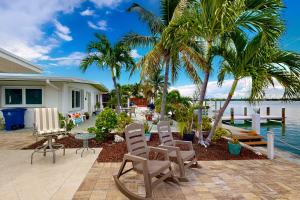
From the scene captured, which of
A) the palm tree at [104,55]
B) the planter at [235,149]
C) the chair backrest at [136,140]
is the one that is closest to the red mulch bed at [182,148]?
the planter at [235,149]

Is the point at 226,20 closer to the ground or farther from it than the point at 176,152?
farther from it

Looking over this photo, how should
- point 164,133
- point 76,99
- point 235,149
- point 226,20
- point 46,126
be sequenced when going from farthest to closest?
point 76,99
point 235,149
point 46,126
point 226,20
point 164,133

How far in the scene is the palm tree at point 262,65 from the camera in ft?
18.5

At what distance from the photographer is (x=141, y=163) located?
11.5ft

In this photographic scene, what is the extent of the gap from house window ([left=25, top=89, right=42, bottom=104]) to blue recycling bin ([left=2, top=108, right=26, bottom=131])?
0.70 metres

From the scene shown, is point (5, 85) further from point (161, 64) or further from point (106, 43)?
point (161, 64)

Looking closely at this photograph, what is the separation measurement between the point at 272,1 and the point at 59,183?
7.08 m

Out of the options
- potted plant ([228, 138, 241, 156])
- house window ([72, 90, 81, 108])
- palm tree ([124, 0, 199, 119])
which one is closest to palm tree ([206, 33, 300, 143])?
potted plant ([228, 138, 241, 156])

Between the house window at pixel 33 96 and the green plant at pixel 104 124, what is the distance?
566 cm

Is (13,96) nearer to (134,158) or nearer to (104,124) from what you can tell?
(104,124)

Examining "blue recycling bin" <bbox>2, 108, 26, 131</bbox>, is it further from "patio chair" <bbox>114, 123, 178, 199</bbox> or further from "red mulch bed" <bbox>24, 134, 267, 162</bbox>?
"patio chair" <bbox>114, 123, 178, 199</bbox>

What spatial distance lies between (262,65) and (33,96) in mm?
11170

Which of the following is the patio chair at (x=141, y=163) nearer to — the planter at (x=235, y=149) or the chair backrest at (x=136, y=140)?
the chair backrest at (x=136, y=140)

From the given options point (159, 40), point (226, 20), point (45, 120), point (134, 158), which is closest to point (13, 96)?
point (45, 120)
